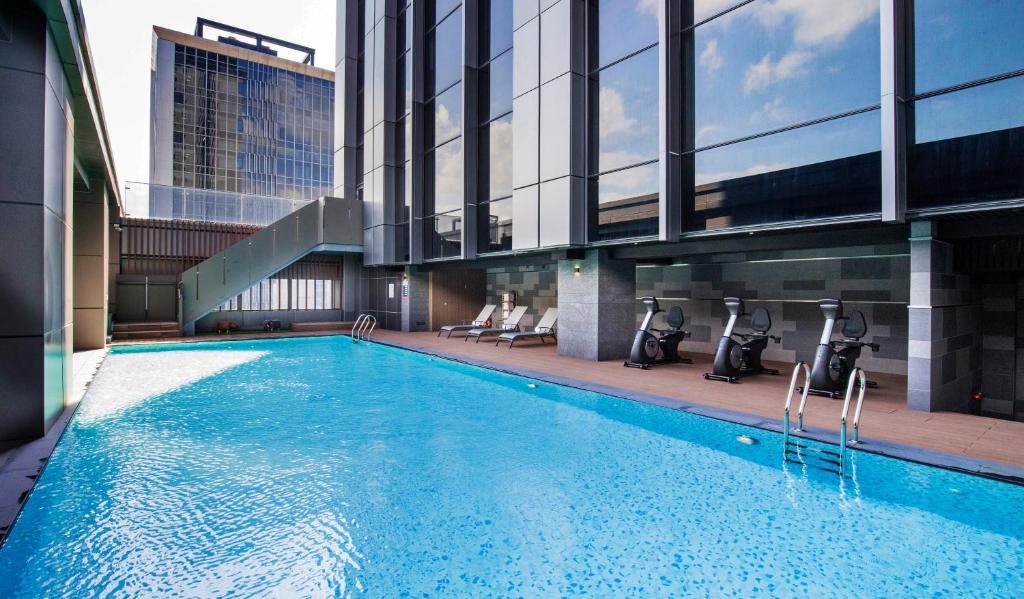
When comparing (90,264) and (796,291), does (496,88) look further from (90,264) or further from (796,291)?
(90,264)

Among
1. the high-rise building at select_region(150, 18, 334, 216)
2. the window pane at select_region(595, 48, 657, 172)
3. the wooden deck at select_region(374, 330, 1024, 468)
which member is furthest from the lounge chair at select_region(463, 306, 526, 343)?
the high-rise building at select_region(150, 18, 334, 216)

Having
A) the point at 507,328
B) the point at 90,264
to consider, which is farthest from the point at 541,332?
the point at 90,264

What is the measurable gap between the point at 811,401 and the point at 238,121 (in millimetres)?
39431

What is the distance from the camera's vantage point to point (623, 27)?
9.81 m

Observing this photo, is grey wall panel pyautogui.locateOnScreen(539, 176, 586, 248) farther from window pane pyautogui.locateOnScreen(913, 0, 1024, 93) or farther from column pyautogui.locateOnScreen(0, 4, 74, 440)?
column pyautogui.locateOnScreen(0, 4, 74, 440)

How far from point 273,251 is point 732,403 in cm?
1437

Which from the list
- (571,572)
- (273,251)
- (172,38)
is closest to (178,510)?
(571,572)

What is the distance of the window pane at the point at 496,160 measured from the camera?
1242cm

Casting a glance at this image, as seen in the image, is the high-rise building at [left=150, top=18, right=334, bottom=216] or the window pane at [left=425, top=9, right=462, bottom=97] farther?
the high-rise building at [left=150, top=18, right=334, bottom=216]

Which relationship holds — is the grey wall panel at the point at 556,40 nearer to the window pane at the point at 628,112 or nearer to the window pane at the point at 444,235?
the window pane at the point at 628,112

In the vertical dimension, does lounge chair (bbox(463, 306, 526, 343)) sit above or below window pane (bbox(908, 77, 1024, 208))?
below

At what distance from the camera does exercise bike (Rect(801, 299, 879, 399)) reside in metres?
7.16

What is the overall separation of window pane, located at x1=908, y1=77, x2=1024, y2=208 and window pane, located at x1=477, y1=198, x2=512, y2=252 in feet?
25.6

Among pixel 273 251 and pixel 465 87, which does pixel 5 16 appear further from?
pixel 273 251
